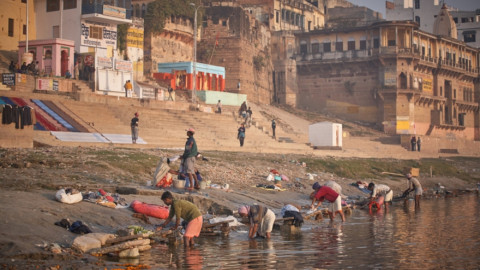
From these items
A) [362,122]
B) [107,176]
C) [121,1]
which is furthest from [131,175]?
[362,122]

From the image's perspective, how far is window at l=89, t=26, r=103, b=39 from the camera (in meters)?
45.1

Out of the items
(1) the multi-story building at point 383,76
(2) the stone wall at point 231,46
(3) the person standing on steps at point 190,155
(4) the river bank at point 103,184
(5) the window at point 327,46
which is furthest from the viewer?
(5) the window at point 327,46

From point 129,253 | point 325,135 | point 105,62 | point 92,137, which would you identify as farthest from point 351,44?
point 129,253

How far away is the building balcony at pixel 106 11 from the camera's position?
44156mm

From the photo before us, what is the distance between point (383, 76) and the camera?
64750mm

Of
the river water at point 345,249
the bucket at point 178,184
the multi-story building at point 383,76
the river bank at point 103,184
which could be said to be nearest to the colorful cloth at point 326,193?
the river water at point 345,249


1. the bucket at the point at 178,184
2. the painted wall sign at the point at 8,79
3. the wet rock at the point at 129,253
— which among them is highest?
the painted wall sign at the point at 8,79

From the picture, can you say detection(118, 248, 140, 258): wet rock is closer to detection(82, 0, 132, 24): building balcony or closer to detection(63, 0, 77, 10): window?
detection(82, 0, 132, 24): building balcony

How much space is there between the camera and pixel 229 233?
17688mm

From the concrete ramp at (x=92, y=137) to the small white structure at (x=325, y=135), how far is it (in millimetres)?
16624

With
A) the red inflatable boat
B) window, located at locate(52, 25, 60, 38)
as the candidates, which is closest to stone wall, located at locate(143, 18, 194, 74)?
window, located at locate(52, 25, 60, 38)

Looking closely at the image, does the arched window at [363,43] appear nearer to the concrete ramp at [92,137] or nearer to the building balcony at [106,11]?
the building balcony at [106,11]

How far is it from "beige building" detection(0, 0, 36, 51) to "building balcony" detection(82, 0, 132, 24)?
364 centimetres

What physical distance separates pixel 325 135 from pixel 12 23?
65.4 feet
